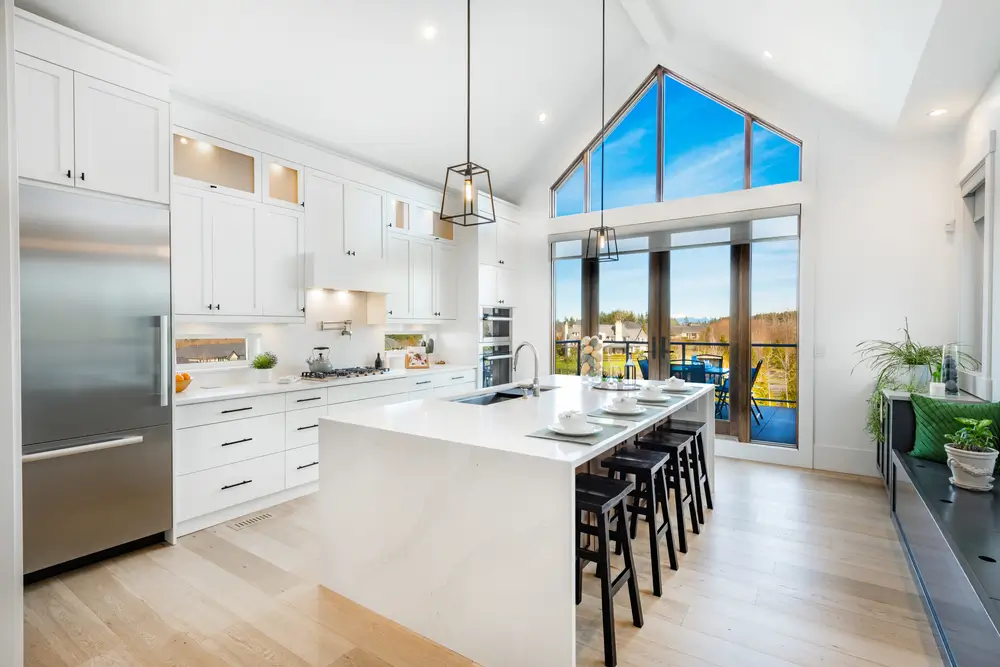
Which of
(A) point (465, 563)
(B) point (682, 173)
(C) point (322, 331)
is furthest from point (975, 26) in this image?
(C) point (322, 331)

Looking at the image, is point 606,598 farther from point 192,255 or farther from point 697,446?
point 192,255

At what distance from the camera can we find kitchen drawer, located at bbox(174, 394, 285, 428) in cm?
314

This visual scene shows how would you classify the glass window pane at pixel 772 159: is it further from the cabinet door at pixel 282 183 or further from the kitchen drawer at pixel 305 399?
the kitchen drawer at pixel 305 399

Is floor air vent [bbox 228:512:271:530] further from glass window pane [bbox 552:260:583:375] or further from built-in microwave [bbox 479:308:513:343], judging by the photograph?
glass window pane [bbox 552:260:583:375]

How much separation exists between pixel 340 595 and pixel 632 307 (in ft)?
13.9

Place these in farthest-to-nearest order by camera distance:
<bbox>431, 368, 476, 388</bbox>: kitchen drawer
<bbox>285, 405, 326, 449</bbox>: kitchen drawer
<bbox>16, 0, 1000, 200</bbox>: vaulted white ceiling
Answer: <bbox>431, 368, 476, 388</bbox>: kitchen drawer, <bbox>285, 405, 326, 449</bbox>: kitchen drawer, <bbox>16, 0, 1000, 200</bbox>: vaulted white ceiling

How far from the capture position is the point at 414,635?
2.13 metres

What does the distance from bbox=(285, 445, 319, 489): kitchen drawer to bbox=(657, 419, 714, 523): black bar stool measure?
2.71 metres

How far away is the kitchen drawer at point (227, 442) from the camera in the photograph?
314 cm

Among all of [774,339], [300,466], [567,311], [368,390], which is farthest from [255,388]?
[774,339]

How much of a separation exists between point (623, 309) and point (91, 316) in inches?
187

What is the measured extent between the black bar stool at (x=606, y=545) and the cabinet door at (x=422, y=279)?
10.8 ft

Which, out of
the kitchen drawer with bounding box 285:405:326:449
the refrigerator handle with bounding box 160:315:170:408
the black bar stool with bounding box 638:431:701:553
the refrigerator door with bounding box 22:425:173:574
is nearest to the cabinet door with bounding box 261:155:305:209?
the refrigerator handle with bounding box 160:315:170:408

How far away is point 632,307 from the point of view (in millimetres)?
5617
